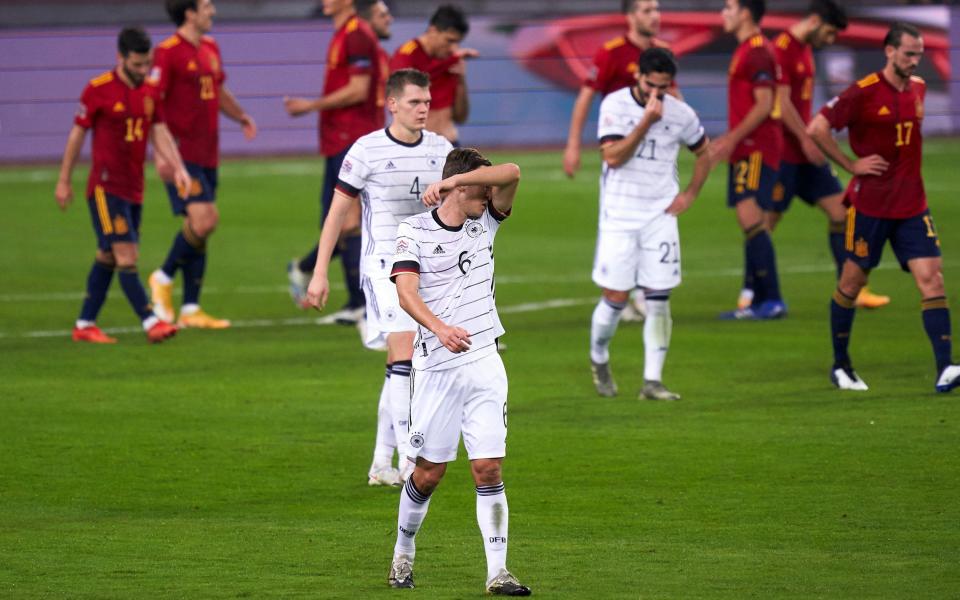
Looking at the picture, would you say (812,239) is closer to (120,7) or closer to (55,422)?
(55,422)

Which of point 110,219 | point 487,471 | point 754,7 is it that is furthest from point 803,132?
point 487,471

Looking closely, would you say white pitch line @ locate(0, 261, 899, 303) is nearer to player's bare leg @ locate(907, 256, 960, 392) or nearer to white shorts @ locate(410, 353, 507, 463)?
player's bare leg @ locate(907, 256, 960, 392)

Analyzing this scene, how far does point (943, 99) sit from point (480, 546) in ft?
78.2

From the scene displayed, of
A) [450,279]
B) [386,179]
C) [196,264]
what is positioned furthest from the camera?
[196,264]

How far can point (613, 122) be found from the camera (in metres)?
10.5

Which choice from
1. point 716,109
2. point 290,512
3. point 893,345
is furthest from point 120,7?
point 290,512

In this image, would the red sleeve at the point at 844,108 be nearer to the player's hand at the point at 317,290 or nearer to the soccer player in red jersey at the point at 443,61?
the soccer player in red jersey at the point at 443,61

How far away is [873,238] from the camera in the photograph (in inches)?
404

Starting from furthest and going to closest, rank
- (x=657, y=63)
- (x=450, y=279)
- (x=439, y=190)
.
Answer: (x=657, y=63)
(x=450, y=279)
(x=439, y=190)

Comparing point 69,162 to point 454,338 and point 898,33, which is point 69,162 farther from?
point 454,338

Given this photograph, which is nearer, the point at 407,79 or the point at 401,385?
the point at 407,79

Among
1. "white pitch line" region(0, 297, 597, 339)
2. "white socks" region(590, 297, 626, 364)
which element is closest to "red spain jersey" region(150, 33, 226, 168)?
"white pitch line" region(0, 297, 597, 339)

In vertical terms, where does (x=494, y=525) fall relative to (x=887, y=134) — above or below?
below

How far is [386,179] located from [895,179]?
3.60 m
